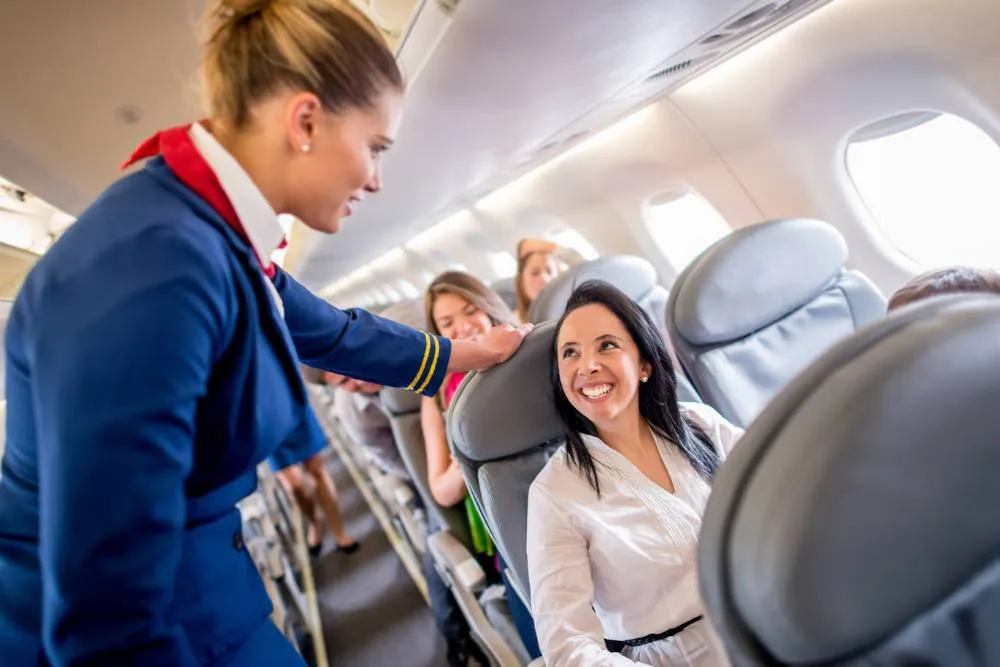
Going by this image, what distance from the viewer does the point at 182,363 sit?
63 cm

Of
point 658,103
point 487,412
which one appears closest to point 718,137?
point 658,103

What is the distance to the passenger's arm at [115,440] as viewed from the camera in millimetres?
572

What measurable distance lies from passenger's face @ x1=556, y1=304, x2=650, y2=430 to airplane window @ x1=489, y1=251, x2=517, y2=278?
550cm

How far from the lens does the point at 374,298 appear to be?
1434 centimetres

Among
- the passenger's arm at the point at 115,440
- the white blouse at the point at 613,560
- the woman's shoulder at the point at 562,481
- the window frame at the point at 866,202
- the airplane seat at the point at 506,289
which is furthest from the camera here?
the airplane seat at the point at 506,289

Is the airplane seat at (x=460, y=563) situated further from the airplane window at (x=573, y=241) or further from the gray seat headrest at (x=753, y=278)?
the airplane window at (x=573, y=241)

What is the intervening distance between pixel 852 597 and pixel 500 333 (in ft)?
3.81

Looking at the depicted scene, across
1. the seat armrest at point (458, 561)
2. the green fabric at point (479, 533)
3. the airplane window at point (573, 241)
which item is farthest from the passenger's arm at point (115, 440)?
the airplane window at point (573, 241)

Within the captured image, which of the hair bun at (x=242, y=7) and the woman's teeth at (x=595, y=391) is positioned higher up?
the hair bun at (x=242, y=7)

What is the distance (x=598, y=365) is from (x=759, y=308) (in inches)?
38.0

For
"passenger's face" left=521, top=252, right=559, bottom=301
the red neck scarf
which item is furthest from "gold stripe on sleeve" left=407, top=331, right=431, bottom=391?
"passenger's face" left=521, top=252, right=559, bottom=301

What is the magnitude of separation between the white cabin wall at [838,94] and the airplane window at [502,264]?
401 centimetres

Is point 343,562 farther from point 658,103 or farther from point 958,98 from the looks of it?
point 958,98

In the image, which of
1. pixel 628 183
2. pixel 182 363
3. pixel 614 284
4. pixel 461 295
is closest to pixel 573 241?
pixel 628 183
